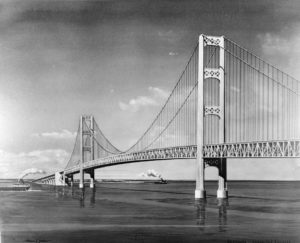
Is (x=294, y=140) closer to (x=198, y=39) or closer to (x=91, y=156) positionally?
(x=198, y=39)

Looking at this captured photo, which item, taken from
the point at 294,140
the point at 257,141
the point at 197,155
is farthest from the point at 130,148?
the point at 294,140

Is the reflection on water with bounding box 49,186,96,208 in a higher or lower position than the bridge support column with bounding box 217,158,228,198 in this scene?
lower

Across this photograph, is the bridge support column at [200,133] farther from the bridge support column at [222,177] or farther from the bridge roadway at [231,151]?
the bridge support column at [222,177]

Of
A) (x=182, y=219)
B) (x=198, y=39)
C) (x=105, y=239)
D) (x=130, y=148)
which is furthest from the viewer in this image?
(x=130, y=148)

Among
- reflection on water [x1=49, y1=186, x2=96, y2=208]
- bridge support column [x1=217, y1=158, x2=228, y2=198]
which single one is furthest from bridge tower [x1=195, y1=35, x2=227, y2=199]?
reflection on water [x1=49, y1=186, x2=96, y2=208]

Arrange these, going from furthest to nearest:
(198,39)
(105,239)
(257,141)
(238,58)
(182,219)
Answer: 1. (198,39)
2. (238,58)
3. (257,141)
4. (182,219)
5. (105,239)

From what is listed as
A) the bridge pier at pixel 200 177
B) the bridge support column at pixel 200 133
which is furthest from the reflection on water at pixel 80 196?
the bridge support column at pixel 200 133

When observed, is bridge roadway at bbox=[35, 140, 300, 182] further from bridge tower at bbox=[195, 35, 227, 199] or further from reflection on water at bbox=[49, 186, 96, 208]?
reflection on water at bbox=[49, 186, 96, 208]

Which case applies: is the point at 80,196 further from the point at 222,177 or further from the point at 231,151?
the point at 231,151
